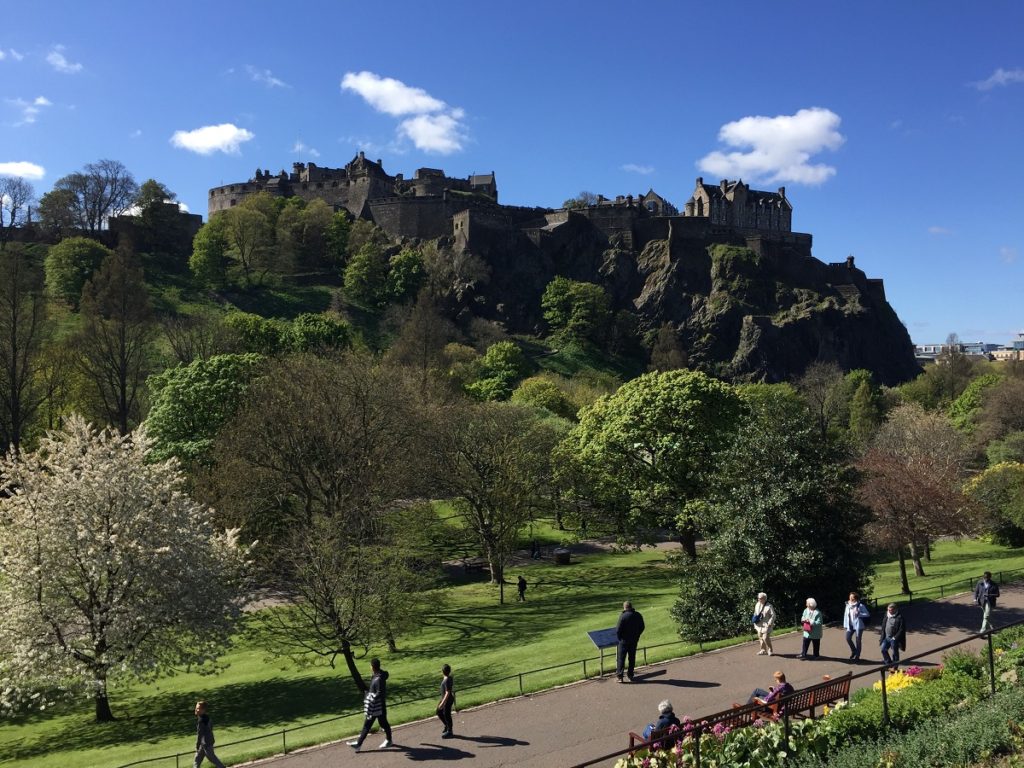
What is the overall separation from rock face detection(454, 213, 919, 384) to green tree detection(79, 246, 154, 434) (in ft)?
162

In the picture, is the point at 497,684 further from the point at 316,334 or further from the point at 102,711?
the point at 316,334

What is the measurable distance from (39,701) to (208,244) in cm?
7672

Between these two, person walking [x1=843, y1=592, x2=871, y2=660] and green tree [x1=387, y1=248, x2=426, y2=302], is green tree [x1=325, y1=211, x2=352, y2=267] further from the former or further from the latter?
person walking [x1=843, y1=592, x2=871, y2=660]

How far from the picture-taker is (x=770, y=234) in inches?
4471

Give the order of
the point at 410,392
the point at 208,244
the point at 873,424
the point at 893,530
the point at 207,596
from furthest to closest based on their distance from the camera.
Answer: the point at 208,244 → the point at 873,424 → the point at 410,392 → the point at 893,530 → the point at 207,596

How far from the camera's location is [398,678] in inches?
771

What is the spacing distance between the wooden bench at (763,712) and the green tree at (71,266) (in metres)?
80.8

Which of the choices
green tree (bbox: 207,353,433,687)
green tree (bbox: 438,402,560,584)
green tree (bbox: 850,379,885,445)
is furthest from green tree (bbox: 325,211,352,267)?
green tree (bbox: 207,353,433,687)

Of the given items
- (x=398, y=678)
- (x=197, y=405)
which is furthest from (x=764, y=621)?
(x=197, y=405)

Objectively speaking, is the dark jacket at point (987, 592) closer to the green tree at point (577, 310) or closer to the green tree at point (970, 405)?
the green tree at point (970, 405)

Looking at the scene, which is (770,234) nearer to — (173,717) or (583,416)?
(583,416)

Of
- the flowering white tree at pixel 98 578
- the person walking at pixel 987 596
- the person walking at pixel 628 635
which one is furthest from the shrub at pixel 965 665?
the flowering white tree at pixel 98 578

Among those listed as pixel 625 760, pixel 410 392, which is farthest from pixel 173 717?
pixel 410 392

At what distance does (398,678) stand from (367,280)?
3066 inches
